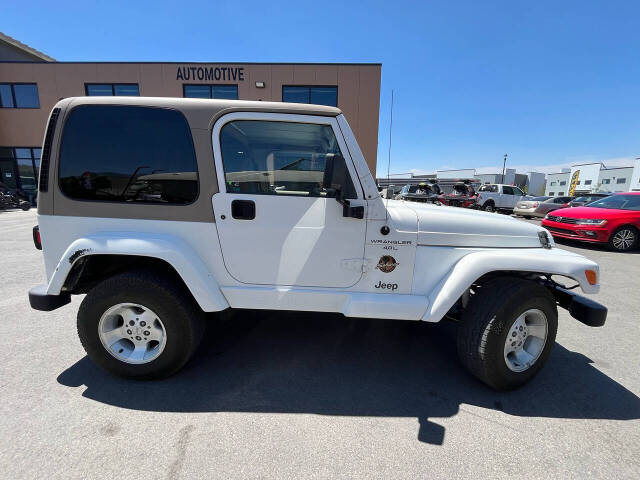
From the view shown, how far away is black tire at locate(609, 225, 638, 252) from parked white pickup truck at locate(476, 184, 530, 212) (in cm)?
941

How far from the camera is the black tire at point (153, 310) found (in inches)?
90.6

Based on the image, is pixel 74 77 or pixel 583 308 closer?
pixel 583 308

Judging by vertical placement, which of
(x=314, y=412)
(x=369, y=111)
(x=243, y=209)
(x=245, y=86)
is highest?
(x=245, y=86)

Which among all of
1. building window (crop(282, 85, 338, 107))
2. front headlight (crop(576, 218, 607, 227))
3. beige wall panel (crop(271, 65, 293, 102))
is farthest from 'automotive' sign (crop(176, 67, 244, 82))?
front headlight (crop(576, 218, 607, 227))

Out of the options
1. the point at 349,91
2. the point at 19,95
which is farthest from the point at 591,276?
the point at 19,95

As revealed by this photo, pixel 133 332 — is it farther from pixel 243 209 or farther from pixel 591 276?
pixel 591 276

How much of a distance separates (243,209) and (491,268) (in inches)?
79.8

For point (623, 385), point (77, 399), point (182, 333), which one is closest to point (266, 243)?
point (182, 333)

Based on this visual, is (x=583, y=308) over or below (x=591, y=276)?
below

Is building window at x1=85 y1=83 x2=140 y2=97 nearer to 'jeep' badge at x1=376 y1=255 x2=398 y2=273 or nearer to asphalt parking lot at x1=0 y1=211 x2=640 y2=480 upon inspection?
asphalt parking lot at x1=0 y1=211 x2=640 y2=480

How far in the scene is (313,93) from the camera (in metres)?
16.1

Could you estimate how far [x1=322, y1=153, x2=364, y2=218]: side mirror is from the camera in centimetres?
207

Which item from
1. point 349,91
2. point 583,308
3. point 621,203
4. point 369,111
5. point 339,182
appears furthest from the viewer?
point 369,111

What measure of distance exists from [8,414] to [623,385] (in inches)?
195
